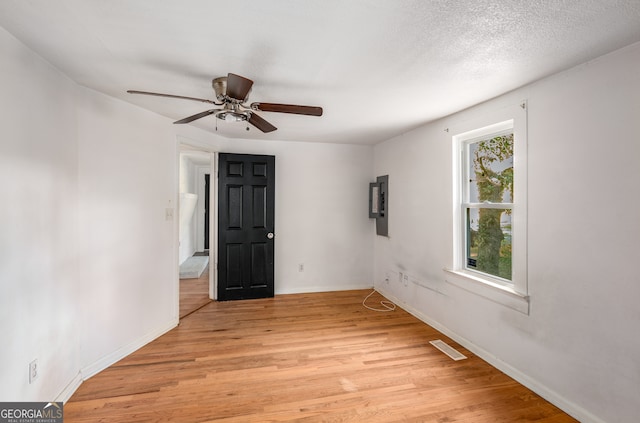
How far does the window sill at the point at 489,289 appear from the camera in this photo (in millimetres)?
2213

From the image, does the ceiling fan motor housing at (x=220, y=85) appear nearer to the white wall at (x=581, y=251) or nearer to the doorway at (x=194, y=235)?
the doorway at (x=194, y=235)

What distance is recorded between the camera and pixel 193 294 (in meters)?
4.26

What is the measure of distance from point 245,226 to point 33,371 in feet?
8.47

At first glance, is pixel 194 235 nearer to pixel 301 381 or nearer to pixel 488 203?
pixel 301 381

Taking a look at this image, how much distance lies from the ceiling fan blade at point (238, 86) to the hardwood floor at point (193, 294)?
9.21 feet

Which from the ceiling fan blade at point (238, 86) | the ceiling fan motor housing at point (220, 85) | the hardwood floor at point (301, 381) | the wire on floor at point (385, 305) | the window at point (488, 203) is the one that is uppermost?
the ceiling fan motor housing at point (220, 85)

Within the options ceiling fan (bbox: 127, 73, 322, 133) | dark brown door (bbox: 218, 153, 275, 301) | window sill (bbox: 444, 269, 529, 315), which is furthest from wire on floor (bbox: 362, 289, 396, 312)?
ceiling fan (bbox: 127, 73, 322, 133)

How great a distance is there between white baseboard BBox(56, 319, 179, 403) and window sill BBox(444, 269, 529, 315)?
3.04 m

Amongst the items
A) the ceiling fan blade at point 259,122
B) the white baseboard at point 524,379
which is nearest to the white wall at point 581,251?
the white baseboard at point 524,379

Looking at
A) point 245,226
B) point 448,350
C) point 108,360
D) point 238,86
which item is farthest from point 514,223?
point 108,360

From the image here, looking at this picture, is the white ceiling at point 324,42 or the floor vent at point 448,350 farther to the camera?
the floor vent at point 448,350

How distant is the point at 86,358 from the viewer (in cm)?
226

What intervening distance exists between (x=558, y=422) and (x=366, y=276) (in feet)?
9.74

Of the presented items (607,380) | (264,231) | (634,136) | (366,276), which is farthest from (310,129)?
(607,380)
